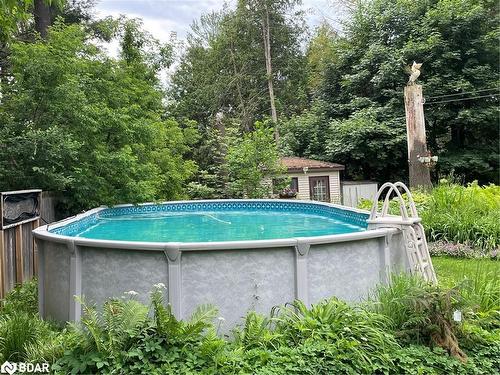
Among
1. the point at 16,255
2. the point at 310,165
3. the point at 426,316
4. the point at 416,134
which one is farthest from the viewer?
the point at 310,165

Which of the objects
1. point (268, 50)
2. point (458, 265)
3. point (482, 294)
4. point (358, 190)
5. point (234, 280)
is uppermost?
point (268, 50)

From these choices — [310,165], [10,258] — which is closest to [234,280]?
[10,258]

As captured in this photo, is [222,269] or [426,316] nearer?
[426,316]

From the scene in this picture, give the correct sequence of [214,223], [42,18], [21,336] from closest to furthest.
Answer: [21,336] < [214,223] < [42,18]

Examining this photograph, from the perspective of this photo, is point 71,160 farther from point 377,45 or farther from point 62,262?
point 377,45

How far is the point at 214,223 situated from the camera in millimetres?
10141

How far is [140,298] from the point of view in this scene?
4324 millimetres

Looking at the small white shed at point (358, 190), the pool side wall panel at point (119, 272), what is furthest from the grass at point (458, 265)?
the small white shed at point (358, 190)

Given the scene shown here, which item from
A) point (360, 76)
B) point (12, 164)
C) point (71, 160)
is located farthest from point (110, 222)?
point (360, 76)

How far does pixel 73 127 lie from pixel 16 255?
3.32 meters

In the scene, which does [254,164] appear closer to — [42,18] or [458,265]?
[42,18]

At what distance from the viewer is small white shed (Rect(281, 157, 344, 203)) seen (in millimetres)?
18672

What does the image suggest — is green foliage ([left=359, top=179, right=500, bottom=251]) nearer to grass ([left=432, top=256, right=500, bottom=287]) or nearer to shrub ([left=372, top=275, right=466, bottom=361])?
grass ([left=432, top=256, right=500, bottom=287])

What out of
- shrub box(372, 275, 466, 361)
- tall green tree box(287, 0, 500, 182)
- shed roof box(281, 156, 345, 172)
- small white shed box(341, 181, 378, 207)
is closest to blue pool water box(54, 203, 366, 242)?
shrub box(372, 275, 466, 361)
